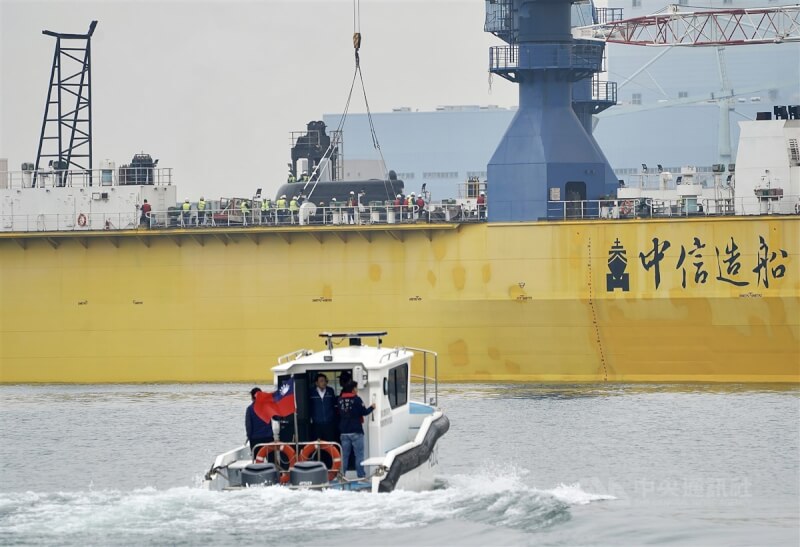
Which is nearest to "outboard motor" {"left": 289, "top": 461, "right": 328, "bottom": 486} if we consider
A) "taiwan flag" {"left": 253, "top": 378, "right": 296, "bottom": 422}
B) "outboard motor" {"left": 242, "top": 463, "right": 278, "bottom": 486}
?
"outboard motor" {"left": 242, "top": 463, "right": 278, "bottom": 486}

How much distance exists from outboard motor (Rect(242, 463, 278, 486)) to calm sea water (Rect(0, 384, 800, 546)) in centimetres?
32

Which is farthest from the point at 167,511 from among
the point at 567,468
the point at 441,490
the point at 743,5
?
the point at 743,5

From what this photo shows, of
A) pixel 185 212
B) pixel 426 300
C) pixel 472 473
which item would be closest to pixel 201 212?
pixel 185 212

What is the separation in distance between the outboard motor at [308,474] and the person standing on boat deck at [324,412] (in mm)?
1578

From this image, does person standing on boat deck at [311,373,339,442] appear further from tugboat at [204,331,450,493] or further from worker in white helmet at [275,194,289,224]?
worker in white helmet at [275,194,289,224]

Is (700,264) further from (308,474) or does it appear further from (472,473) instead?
(308,474)

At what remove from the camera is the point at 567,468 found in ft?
119

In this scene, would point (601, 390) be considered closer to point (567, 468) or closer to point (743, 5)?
point (567, 468)

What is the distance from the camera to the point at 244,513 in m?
28.0

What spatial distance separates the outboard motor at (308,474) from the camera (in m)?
29.0

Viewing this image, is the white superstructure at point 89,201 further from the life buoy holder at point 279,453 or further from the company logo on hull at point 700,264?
the life buoy holder at point 279,453

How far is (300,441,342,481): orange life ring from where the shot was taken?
3000cm

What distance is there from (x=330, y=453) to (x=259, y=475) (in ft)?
5.64

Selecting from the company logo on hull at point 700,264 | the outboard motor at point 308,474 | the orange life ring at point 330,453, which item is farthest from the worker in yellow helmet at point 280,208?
the outboard motor at point 308,474
